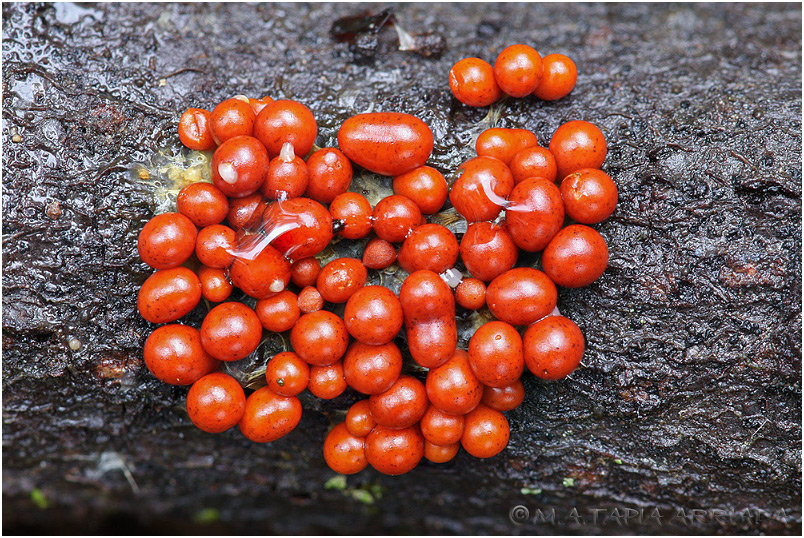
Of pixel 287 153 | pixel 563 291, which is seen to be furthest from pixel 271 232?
pixel 563 291

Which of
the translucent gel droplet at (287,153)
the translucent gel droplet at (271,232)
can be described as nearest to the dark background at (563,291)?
the translucent gel droplet at (287,153)

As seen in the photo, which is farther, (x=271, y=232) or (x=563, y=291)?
(x=563, y=291)

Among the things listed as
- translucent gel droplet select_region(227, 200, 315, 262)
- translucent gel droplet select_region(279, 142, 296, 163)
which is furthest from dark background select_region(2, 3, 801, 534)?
translucent gel droplet select_region(227, 200, 315, 262)

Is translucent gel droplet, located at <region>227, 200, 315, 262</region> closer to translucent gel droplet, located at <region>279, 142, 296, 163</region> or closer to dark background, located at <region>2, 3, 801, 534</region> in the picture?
translucent gel droplet, located at <region>279, 142, 296, 163</region>

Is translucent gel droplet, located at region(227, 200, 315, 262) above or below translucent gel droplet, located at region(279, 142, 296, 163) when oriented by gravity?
below

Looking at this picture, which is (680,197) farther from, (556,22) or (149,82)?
(149,82)

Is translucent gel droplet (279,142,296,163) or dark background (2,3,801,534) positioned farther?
dark background (2,3,801,534)

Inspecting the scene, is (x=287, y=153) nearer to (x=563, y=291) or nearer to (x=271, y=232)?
(x=271, y=232)

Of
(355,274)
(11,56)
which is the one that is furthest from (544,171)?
(11,56)
